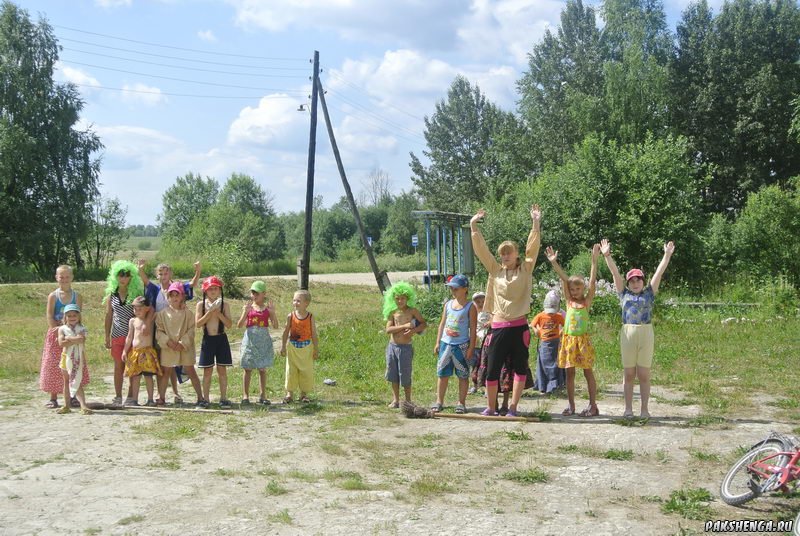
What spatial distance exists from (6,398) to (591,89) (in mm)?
40204

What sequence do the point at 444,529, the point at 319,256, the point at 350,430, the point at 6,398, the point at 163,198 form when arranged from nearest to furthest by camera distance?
the point at 444,529 → the point at 350,430 → the point at 6,398 → the point at 319,256 → the point at 163,198

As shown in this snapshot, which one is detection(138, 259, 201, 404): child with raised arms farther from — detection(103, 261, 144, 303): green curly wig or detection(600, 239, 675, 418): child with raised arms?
detection(600, 239, 675, 418): child with raised arms

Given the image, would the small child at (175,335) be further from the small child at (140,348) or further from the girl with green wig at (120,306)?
the girl with green wig at (120,306)

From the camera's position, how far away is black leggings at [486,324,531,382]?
27.8 feet

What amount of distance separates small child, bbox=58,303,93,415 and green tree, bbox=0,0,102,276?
31.7 m


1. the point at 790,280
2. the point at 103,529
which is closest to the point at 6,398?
the point at 103,529

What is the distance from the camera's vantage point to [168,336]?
9.65 meters

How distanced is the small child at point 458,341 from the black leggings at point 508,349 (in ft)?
1.64

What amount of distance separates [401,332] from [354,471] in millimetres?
2917

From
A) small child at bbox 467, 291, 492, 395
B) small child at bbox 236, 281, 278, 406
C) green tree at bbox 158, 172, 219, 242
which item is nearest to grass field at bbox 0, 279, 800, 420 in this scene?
small child at bbox 467, 291, 492, 395

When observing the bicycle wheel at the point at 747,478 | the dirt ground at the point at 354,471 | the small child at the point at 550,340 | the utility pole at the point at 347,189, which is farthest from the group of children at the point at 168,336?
the utility pole at the point at 347,189

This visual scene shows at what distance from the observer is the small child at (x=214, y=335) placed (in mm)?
9656

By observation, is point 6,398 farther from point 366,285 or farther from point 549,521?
point 366,285

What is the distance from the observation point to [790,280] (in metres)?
22.2
